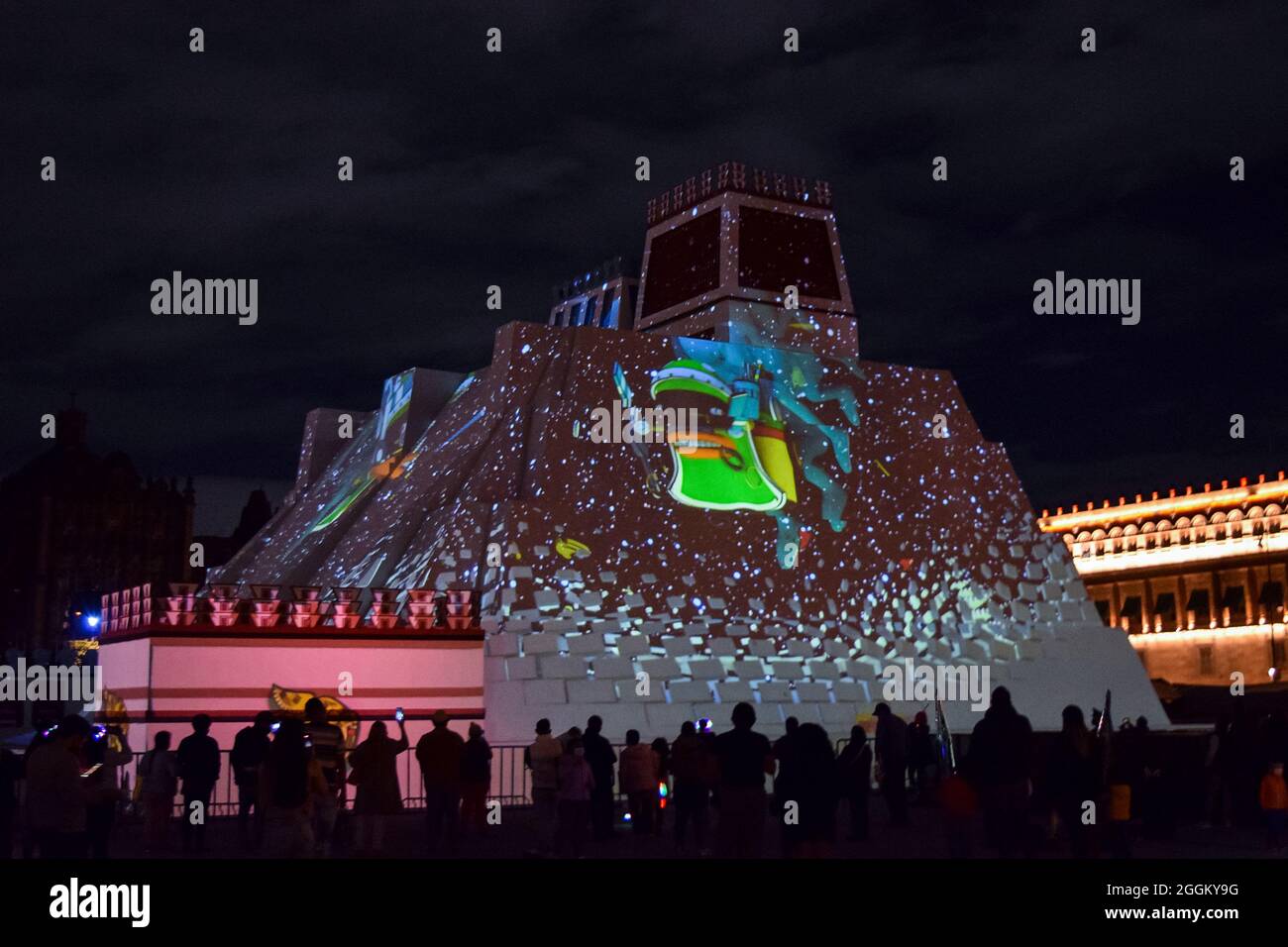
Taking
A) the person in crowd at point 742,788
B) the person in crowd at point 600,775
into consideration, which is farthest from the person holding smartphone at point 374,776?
the person in crowd at point 742,788

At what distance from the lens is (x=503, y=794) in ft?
86.2

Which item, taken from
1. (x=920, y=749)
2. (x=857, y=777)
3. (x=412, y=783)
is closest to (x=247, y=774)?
(x=412, y=783)

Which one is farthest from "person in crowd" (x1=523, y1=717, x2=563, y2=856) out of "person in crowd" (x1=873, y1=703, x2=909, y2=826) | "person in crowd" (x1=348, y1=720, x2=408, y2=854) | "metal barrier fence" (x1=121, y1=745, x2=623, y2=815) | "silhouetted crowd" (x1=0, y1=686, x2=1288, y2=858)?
"person in crowd" (x1=873, y1=703, x2=909, y2=826)

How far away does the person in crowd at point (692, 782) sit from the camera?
18.5 meters

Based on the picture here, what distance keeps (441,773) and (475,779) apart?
3.86 feet

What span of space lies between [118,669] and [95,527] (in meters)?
50.5

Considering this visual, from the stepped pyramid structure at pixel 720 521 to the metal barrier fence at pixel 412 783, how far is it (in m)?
0.93

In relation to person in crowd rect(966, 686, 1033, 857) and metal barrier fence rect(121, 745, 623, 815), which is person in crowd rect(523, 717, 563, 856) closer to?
person in crowd rect(966, 686, 1033, 857)

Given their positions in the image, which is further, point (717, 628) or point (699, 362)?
point (699, 362)

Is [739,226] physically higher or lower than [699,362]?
higher

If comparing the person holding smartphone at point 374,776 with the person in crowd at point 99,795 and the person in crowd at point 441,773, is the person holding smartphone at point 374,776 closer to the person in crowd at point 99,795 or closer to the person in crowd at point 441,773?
the person in crowd at point 441,773

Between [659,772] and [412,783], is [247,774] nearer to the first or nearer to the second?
[659,772]
